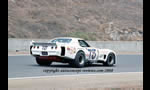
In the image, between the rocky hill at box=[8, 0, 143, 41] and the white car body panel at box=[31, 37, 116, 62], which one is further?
the rocky hill at box=[8, 0, 143, 41]

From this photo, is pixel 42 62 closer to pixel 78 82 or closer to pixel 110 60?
pixel 110 60

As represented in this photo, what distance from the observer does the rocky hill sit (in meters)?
45.4

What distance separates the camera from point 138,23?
5578 centimetres

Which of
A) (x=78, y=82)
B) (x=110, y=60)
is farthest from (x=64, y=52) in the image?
(x=78, y=82)

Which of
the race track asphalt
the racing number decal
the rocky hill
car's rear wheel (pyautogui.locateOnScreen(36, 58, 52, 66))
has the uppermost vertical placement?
the rocky hill

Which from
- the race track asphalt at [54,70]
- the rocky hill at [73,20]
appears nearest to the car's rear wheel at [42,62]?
the race track asphalt at [54,70]

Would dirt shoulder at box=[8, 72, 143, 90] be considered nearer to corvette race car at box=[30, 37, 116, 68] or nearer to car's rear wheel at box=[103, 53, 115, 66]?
corvette race car at box=[30, 37, 116, 68]

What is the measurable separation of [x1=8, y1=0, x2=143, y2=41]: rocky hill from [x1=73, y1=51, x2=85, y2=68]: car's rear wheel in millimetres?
24393

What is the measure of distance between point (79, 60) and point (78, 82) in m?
5.55

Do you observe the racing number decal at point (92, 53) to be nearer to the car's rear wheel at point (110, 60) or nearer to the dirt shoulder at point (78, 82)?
the car's rear wheel at point (110, 60)

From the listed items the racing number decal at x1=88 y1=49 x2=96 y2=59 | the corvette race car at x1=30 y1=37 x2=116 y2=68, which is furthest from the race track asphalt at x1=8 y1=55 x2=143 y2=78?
the racing number decal at x1=88 y1=49 x2=96 y2=59

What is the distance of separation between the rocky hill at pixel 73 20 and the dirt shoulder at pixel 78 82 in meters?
28.8

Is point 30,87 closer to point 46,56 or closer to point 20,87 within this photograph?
point 20,87
